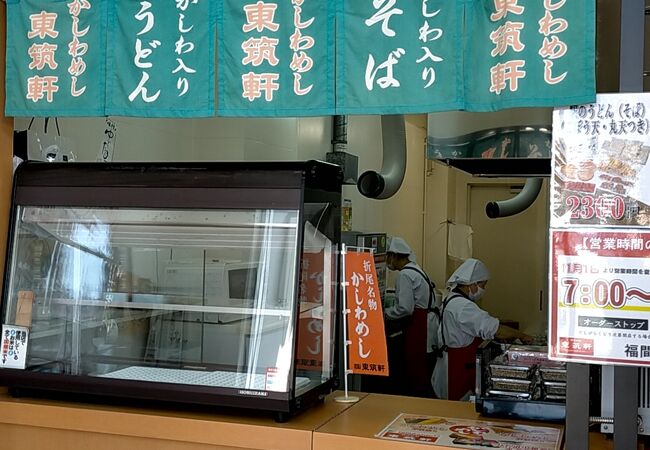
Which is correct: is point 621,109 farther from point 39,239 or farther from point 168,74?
point 39,239

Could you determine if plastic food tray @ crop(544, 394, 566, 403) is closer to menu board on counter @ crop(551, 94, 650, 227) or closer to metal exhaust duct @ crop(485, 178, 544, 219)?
menu board on counter @ crop(551, 94, 650, 227)

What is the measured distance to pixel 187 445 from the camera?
2719mm

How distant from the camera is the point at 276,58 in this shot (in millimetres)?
2615

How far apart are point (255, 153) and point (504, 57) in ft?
11.9

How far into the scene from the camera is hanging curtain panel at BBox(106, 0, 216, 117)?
106 inches

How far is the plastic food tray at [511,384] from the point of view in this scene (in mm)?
2713

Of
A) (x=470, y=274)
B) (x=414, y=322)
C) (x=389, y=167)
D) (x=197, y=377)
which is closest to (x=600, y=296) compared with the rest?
(x=197, y=377)

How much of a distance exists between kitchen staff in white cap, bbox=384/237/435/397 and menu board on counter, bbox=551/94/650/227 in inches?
186

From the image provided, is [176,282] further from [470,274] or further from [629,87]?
[470,274]

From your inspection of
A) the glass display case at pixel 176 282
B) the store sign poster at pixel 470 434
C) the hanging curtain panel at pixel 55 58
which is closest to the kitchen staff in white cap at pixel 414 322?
the glass display case at pixel 176 282

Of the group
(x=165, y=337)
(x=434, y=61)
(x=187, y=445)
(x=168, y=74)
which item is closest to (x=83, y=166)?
(x=168, y=74)

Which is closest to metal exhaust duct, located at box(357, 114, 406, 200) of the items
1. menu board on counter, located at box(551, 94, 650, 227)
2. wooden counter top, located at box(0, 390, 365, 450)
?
wooden counter top, located at box(0, 390, 365, 450)

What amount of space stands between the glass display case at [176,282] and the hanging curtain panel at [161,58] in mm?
291

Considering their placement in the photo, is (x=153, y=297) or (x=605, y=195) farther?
(x=153, y=297)
